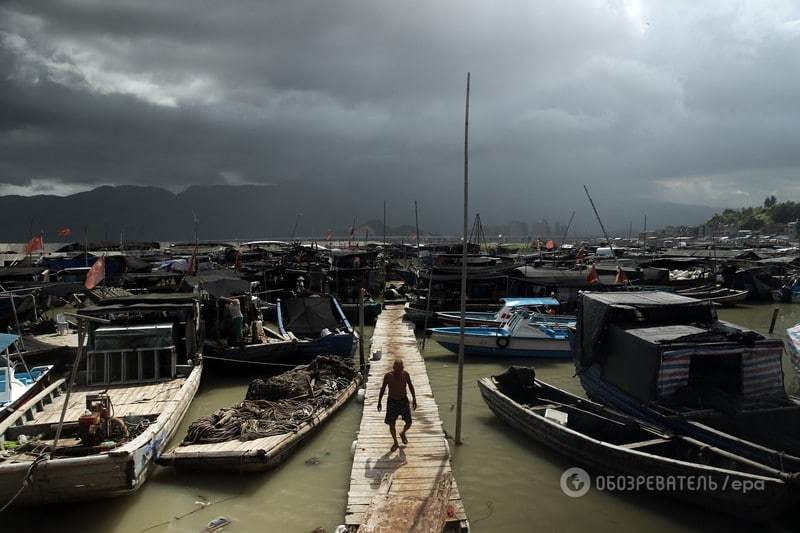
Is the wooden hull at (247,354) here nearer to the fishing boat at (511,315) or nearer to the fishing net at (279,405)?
the fishing net at (279,405)

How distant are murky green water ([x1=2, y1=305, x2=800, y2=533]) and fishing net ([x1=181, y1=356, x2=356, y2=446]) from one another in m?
0.70

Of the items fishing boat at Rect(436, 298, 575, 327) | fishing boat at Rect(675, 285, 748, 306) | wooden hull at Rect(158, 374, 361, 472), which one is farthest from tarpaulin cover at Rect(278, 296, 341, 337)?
fishing boat at Rect(675, 285, 748, 306)

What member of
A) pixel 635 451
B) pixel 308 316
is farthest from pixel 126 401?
pixel 635 451

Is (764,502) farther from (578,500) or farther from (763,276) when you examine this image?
(763,276)

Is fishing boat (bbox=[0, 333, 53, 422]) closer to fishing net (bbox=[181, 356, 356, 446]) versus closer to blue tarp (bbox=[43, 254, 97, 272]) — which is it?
fishing net (bbox=[181, 356, 356, 446])

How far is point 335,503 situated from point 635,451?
500cm

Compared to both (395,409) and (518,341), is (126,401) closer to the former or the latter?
(395,409)

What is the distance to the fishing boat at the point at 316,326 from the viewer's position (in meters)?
16.0

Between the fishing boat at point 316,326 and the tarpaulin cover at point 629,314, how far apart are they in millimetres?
7625

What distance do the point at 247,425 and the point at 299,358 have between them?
236 inches

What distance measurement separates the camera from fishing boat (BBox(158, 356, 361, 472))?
865cm

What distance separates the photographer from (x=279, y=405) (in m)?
11.0

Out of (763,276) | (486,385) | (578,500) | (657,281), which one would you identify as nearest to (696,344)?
(578,500)

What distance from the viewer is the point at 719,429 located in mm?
8672
